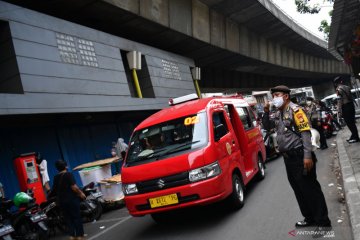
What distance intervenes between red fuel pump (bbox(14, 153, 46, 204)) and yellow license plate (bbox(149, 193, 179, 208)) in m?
5.72

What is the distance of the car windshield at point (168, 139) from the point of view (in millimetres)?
6583

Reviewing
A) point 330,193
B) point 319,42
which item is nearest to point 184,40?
point 330,193

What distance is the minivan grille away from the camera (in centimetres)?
611

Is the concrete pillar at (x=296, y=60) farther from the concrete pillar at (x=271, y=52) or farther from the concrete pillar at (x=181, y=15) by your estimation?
the concrete pillar at (x=181, y=15)

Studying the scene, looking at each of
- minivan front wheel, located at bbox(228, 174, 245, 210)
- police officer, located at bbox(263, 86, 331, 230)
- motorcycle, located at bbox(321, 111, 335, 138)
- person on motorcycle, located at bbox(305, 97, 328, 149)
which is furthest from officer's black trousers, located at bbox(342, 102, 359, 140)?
police officer, located at bbox(263, 86, 331, 230)

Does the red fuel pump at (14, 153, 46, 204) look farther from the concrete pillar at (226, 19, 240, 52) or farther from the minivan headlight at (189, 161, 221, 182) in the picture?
the concrete pillar at (226, 19, 240, 52)

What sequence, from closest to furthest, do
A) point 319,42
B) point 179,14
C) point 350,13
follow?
point 350,13, point 179,14, point 319,42

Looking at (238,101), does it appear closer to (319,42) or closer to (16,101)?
(16,101)

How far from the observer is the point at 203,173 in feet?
20.1

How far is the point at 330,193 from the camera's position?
6930 mm

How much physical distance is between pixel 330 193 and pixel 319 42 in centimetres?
2709

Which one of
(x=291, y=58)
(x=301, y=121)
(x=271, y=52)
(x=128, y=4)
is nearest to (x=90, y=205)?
(x=301, y=121)

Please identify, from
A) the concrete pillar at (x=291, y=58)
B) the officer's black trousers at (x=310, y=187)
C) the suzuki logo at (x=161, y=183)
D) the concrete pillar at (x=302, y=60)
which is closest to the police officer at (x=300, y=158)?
the officer's black trousers at (x=310, y=187)

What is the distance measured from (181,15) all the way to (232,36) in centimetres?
537
